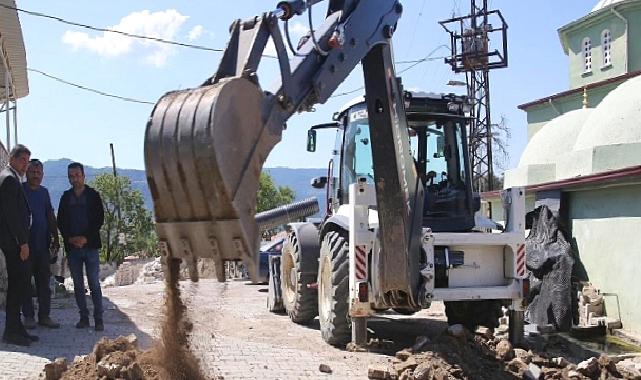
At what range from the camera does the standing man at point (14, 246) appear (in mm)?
7305

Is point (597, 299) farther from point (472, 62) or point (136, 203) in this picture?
point (136, 203)

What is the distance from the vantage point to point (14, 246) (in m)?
7.36

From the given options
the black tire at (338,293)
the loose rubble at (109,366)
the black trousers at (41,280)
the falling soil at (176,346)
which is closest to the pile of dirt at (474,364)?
the black tire at (338,293)

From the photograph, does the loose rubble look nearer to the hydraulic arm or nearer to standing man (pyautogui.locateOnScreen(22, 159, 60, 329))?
the hydraulic arm

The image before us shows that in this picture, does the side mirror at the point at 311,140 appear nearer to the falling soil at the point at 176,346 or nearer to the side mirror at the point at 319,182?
the side mirror at the point at 319,182

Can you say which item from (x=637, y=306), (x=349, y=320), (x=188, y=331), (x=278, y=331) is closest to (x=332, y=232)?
(x=349, y=320)

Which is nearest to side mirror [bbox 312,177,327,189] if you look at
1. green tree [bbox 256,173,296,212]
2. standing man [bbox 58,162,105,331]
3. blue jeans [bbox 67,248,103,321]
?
standing man [bbox 58,162,105,331]

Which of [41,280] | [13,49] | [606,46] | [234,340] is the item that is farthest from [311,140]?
[606,46]

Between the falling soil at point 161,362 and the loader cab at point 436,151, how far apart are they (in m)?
4.01

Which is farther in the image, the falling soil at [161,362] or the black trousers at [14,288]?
the black trousers at [14,288]

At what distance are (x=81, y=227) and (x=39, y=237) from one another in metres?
0.52

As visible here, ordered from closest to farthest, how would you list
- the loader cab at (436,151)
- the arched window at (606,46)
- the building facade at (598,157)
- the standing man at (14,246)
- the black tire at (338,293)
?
1. the standing man at (14,246)
2. the black tire at (338,293)
3. the loader cab at (436,151)
4. the building facade at (598,157)
5. the arched window at (606,46)

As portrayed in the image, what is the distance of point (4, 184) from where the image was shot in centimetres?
734

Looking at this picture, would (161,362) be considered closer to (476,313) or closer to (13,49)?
(476,313)
